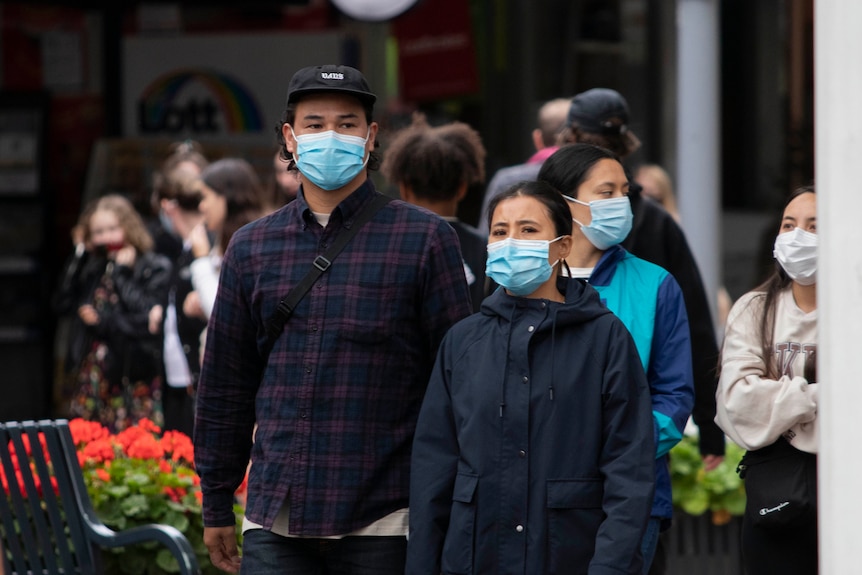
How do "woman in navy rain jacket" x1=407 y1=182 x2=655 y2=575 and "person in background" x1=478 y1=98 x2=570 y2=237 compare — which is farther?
"person in background" x1=478 y1=98 x2=570 y2=237

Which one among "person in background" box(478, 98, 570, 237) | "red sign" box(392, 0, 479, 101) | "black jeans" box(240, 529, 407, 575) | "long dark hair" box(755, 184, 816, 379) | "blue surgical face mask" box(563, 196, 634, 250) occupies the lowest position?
"black jeans" box(240, 529, 407, 575)

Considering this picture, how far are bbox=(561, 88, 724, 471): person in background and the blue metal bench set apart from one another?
1.71m

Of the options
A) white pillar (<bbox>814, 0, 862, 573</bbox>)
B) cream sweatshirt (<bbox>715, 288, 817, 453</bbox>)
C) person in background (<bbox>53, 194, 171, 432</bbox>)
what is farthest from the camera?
person in background (<bbox>53, 194, 171, 432</bbox>)

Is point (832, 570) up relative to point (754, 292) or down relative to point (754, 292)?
down

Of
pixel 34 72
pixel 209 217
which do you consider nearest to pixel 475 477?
pixel 209 217

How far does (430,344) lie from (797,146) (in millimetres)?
7351

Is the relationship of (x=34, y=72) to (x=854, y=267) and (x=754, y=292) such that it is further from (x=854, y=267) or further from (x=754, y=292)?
(x=854, y=267)

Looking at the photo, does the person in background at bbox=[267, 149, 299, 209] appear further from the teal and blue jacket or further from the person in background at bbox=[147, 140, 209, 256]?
the teal and blue jacket

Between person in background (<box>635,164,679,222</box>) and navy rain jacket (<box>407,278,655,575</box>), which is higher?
person in background (<box>635,164,679,222</box>)

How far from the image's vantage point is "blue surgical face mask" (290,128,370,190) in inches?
149

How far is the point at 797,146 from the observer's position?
10.7m

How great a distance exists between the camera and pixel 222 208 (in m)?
6.60

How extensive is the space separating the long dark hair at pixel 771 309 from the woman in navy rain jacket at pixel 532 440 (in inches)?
28.9

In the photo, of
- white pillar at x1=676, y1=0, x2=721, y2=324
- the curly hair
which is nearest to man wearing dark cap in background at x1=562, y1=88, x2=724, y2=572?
the curly hair
